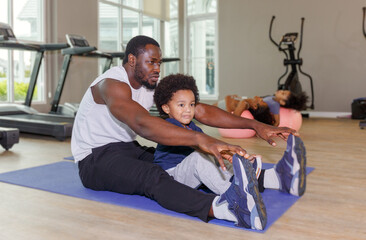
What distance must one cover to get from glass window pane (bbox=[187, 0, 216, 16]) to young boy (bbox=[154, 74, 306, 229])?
25.0 feet

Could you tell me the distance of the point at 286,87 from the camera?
6773mm

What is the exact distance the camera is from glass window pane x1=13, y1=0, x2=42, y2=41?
19.4 ft

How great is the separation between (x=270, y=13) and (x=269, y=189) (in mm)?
6751

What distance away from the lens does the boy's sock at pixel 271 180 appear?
6.64 feet

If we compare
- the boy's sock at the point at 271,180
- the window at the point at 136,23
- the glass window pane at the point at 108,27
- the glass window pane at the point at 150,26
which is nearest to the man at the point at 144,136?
the boy's sock at the point at 271,180

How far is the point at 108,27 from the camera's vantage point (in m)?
7.54

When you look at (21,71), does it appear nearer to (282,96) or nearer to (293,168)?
(282,96)

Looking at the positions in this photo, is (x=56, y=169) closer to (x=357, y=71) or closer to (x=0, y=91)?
(x=0, y=91)

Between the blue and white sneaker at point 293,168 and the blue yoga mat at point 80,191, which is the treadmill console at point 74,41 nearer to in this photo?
A: the blue yoga mat at point 80,191

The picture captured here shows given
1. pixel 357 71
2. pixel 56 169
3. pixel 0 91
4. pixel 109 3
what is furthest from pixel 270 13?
pixel 56 169

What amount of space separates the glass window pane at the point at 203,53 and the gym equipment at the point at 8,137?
20.9 feet

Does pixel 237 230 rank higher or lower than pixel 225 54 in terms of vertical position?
lower

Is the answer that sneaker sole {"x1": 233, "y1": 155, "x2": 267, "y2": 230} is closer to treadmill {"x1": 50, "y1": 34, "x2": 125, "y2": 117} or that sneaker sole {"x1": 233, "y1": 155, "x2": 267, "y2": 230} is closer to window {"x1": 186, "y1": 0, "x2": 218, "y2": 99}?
treadmill {"x1": 50, "y1": 34, "x2": 125, "y2": 117}

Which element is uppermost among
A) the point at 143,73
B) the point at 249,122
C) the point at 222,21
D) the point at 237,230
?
the point at 222,21
